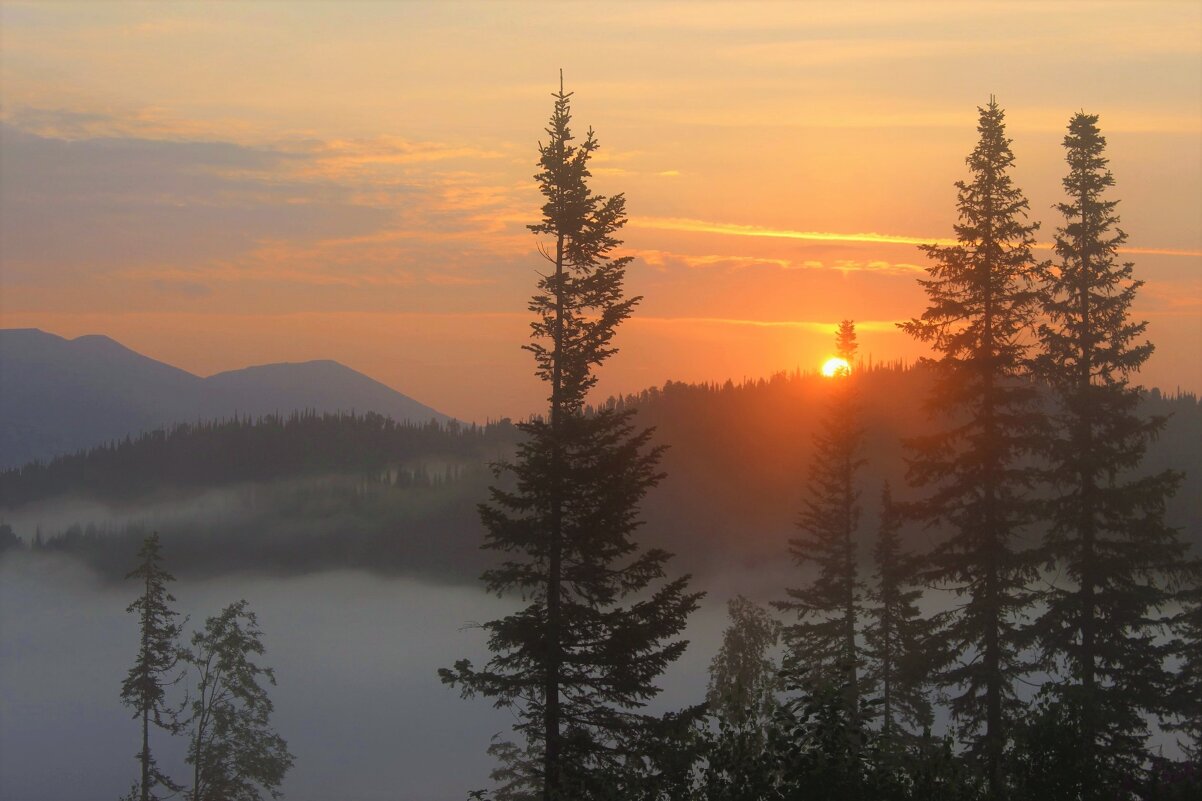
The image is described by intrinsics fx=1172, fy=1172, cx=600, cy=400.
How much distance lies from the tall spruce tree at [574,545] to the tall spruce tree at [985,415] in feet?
24.3

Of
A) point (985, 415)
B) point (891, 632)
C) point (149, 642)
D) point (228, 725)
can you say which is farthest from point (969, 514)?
point (228, 725)

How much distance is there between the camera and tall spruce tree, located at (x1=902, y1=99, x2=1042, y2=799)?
28.9 m

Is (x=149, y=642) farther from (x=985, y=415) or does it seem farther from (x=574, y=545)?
(x=985, y=415)

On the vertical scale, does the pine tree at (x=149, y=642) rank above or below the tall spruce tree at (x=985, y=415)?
below

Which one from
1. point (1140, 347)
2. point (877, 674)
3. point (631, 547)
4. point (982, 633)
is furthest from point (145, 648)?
point (1140, 347)

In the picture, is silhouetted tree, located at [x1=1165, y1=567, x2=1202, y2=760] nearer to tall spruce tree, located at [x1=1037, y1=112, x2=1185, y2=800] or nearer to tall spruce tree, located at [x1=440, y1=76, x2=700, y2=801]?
tall spruce tree, located at [x1=1037, y1=112, x2=1185, y2=800]

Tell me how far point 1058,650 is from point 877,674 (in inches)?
640

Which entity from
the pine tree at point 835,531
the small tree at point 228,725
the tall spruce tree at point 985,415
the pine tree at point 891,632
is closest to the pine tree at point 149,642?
the small tree at point 228,725

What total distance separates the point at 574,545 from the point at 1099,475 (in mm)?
13781

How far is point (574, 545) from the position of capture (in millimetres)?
26938

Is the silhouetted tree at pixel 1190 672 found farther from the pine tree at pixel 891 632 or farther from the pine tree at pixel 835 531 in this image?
the pine tree at pixel 835 531

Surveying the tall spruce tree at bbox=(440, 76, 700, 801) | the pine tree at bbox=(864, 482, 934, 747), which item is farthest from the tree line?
the pine tree at bbox=(864, 482, 934, 747)

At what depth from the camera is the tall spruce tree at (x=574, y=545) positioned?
1046 inches

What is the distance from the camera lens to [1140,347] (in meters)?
29.3
